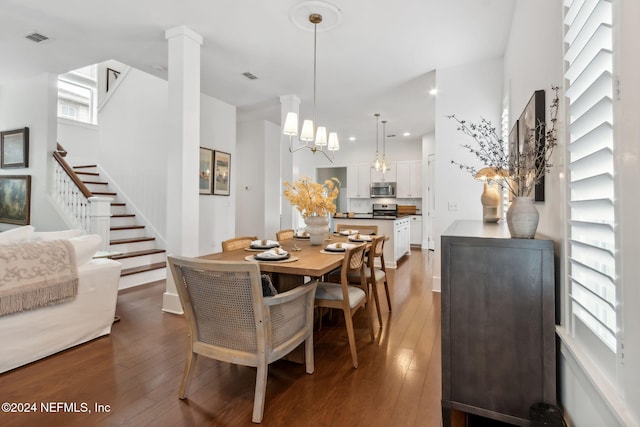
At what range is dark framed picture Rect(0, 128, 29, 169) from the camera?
4.93 m

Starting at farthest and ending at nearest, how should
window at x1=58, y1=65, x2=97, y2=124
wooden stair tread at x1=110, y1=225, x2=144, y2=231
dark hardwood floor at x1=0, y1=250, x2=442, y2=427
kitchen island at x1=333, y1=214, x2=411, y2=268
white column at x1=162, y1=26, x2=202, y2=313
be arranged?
1. window at x1=58, y1=65, x2=97, y2=124
2. kitchen island at x1=333, y1=214, x2=411, y2=268
3. wooden stair tread at x1=110, y1=225, x2=144, y2=231
4. white column at x1=162, y1=26, x2=202, y2=313
5. dark hardwood floor at x1=0, y1=250, x2=442, y2=427

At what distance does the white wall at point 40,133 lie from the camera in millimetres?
4758

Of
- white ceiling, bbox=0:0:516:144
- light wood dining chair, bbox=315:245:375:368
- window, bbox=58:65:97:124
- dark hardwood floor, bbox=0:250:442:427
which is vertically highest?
window, bbox=58:65:97:124

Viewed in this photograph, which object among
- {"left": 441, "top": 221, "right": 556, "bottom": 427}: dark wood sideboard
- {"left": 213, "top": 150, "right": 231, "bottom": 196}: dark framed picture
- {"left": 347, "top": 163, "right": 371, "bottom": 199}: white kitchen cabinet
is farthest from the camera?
{"left": 347, "top": 163, "right": 371, "bottom": 199}: white kitchen cabinet

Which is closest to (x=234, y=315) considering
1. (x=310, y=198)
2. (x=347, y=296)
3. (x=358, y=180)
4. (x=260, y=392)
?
(x=260, y=392)

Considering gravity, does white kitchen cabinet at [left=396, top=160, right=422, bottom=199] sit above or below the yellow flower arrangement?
above

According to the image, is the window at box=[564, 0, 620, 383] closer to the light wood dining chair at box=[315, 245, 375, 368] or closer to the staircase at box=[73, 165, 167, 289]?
the light wood dining chair at box=[315, 245, 375, 368]

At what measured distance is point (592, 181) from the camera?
3.54 feet

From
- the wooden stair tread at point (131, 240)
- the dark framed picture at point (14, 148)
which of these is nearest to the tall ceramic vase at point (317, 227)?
the wooden stair tread at point (131, 240)

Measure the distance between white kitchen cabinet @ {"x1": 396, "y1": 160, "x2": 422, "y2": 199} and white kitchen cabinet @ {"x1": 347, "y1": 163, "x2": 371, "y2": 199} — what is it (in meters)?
0.82

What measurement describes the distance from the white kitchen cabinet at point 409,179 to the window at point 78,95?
756 cm

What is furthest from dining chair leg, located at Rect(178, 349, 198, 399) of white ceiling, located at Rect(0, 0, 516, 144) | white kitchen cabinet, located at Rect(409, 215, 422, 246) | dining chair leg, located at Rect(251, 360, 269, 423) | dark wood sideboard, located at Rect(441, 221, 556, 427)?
white kitchen cabinet, located at Rect(409, 215, 422, 246)

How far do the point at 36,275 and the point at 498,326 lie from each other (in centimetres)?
278

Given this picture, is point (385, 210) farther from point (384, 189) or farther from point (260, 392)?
point (260, 392)
